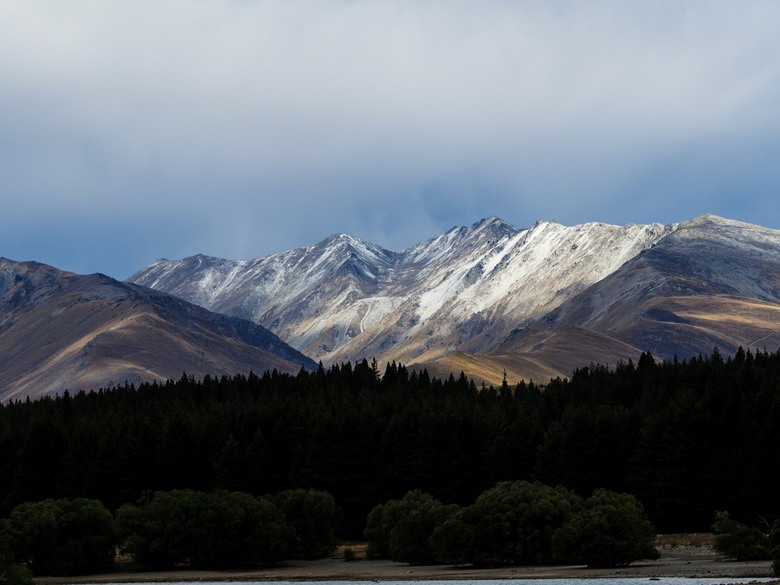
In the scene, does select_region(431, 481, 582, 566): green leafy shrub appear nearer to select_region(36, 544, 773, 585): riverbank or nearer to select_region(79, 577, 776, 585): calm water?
select_region(36, 544, 773, 585): riverbank

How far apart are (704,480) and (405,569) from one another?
39.5 m

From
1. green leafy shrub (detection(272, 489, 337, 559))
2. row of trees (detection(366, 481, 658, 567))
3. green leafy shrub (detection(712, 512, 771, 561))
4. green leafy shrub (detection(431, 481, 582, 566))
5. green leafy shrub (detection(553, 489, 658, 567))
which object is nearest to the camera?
green leafy shrub (detection(712, 512, 771, 561))

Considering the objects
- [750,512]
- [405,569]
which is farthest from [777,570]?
[750,512]

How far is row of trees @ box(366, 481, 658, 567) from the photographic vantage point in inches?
4232

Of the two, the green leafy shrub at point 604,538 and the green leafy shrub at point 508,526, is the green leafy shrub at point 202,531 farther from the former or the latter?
the green leafy shrub at point 604,538

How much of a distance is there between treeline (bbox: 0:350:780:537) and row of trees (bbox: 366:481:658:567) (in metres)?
20.2

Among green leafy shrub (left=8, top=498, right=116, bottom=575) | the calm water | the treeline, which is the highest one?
the treeline

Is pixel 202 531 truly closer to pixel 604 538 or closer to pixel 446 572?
pixel 446 572

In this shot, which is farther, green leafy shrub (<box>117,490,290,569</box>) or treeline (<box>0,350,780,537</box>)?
treeline (<box>0,350,780,537</box>)

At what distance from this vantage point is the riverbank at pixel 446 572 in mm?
98069

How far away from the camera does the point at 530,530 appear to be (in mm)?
111812

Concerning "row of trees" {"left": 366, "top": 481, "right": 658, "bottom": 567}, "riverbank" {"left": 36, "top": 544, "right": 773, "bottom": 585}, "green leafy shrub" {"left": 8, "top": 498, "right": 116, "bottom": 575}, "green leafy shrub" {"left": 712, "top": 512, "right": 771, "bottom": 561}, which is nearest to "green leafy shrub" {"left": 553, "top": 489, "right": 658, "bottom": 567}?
"row of trees" {"left": 366, "top": 481, "right": 658, "bottom": 567}

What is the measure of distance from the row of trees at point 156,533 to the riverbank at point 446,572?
2.15 m

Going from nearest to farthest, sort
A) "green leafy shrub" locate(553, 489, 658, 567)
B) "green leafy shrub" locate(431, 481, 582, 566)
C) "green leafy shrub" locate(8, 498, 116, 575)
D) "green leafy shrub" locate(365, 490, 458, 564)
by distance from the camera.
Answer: "green leafy shrub" locate(553, 489, 658, 567), "green leafy shrub" locate(431, 481, 582, 566), "green leafy shrub" locate(8, 498, 116, 575), "green leafy shrub" locate(365, 490, 458, 564)
